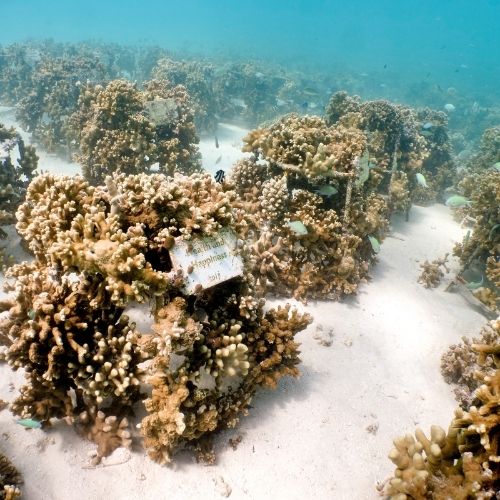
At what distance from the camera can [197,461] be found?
4.03m

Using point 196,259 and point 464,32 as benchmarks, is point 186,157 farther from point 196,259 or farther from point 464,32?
point 464,32

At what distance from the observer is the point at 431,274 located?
8094 millimetres

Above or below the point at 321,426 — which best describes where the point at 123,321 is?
above

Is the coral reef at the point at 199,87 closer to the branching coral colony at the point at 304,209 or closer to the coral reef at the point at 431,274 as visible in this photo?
the branching coral colony at the point at 304,209

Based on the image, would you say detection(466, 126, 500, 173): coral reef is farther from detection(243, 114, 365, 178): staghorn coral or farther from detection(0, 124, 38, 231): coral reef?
detection(0, 124, 38, 231): coral reef

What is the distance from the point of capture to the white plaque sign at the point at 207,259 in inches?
151

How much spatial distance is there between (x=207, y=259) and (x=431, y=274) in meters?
6.17

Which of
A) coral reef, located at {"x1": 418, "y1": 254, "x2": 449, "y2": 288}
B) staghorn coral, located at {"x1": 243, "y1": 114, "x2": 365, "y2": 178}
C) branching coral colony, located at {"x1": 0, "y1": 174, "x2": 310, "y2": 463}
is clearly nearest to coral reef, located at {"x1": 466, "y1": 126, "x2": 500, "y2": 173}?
coral reef, located at {"x1": 418, "y1": 254, "x2": 449, "y2": 288}

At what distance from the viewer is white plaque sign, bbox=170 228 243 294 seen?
384cm

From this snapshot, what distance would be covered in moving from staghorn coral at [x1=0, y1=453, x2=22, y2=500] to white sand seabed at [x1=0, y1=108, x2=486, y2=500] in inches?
5.6

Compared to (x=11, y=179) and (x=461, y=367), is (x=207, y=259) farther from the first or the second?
(x=11, y=179)

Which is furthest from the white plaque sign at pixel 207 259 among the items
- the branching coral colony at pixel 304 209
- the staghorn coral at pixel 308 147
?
the staghorn coral at pixel 308 147

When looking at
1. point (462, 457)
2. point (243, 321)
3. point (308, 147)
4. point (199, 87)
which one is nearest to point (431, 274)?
point (308, 147)

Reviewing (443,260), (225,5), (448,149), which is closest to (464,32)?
(225,5)
